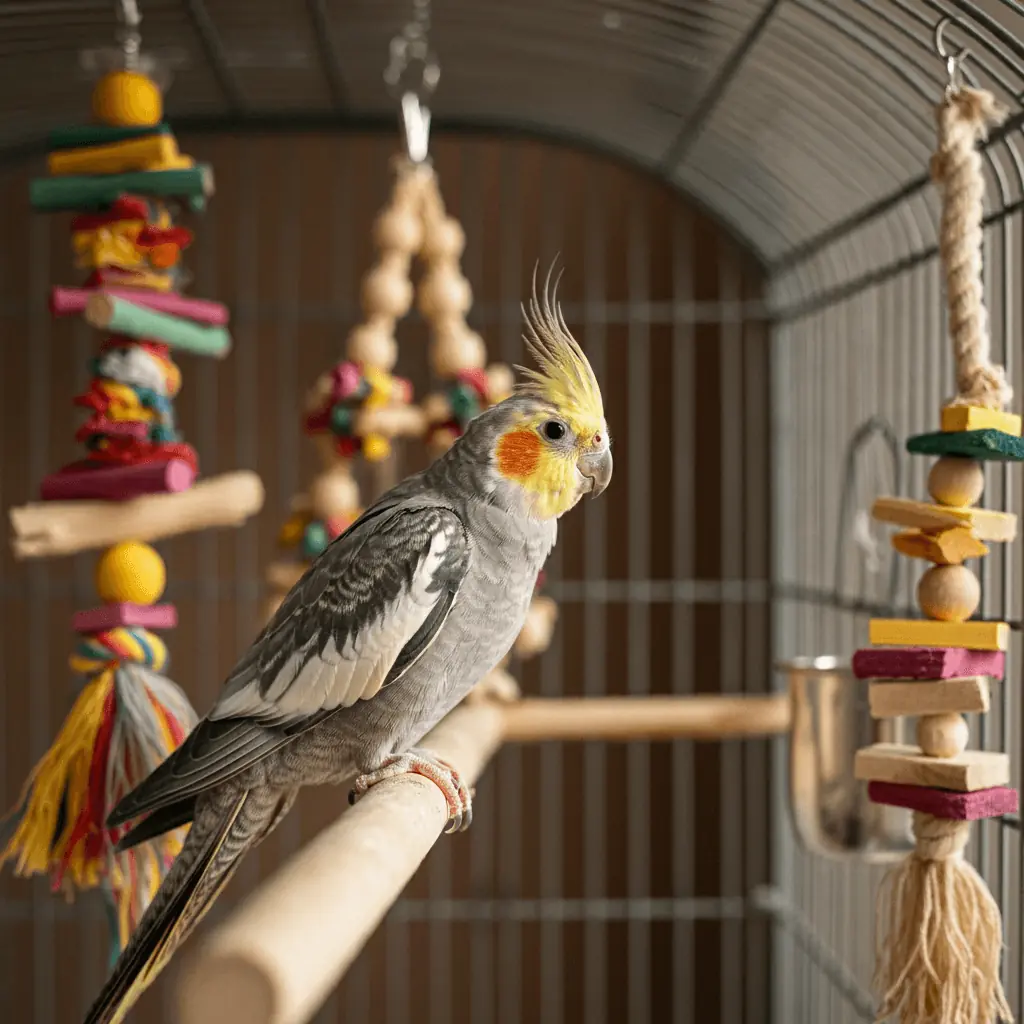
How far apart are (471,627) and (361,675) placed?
3.7 inches

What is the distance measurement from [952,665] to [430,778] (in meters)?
0.42

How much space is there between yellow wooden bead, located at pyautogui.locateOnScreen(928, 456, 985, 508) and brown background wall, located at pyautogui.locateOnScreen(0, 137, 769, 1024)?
1.37 metres

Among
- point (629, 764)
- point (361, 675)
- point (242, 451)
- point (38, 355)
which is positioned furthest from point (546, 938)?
point (361, 675)

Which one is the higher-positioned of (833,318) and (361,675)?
(833,318)

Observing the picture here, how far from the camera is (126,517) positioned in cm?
118

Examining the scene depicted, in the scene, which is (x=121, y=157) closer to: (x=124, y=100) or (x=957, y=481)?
(x=124, y=100)

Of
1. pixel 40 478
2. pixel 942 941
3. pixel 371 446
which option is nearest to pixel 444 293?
pixel 371 446

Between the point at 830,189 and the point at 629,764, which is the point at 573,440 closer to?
the point at 830,189

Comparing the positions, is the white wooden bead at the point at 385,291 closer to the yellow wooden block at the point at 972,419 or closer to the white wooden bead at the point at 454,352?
the white wooden bead at the point at 454,352

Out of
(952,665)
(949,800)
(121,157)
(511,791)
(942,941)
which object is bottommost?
(511,791)

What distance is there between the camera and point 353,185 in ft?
8.12

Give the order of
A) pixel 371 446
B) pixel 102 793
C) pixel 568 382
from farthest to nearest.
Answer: pixel 371 446 < pixel 102 793 < pixel 568 382

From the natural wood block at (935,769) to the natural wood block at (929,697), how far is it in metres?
0.04

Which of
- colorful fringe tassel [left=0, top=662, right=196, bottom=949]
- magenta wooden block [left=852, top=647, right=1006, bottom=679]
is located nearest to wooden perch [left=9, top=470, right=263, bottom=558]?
colorful fringe tassel [left=0, top=662, right=196, bottom=949]
